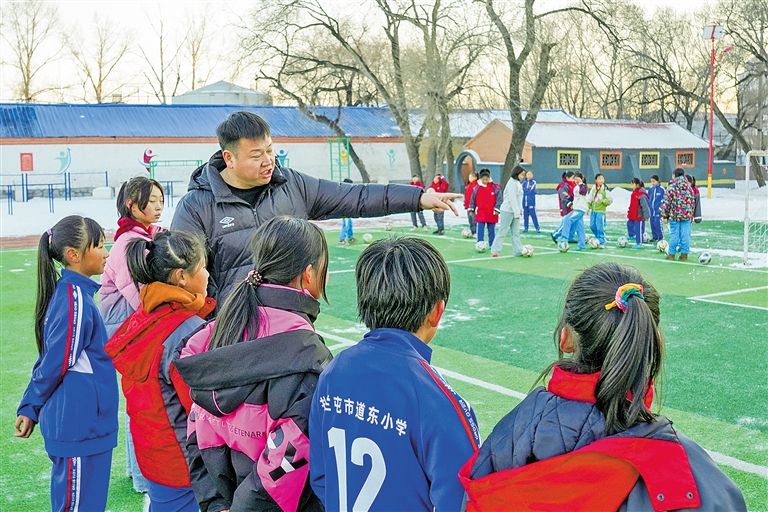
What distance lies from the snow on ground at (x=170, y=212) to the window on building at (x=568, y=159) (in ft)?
7.88

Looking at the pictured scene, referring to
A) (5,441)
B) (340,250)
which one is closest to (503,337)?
(5,441)

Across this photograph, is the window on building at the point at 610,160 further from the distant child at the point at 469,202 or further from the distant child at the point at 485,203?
the distant child at the point at 485,203

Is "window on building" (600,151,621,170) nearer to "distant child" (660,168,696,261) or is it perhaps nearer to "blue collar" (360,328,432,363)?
"distant child" (660,168,696,261)

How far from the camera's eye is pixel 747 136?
161ft

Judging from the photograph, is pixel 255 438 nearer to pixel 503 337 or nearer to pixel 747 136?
pixel 503 337

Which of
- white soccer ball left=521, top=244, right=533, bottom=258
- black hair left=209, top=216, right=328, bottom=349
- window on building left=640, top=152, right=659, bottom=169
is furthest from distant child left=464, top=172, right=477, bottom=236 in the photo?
window on building left=640, top=152, right=659, bottom=169

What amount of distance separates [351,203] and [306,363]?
166 cm

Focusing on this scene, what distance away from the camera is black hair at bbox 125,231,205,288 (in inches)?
130

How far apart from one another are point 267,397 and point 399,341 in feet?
1.72

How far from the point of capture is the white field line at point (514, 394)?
5071 millimetres

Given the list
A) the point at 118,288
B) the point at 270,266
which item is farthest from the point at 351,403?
the point at 118,288

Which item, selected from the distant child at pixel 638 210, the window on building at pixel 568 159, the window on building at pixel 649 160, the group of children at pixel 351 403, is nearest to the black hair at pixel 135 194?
the group of children at pixel 351 403

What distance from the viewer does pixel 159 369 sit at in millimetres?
3273

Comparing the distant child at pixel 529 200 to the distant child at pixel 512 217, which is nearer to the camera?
the distant child at pixel 512 217
